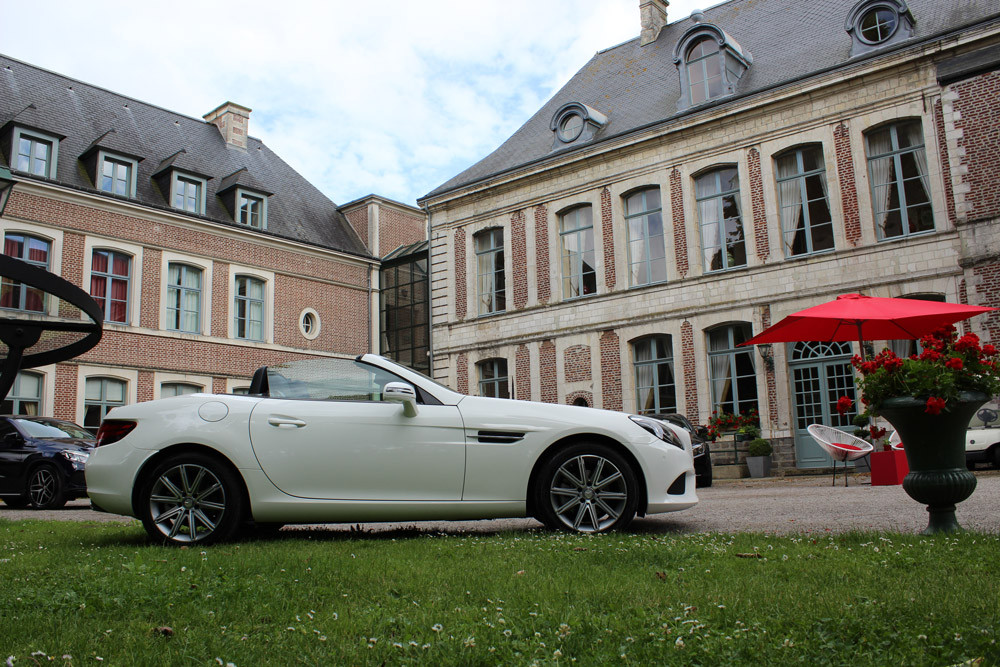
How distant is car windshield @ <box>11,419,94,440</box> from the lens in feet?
41.6

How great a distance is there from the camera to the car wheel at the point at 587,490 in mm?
5523

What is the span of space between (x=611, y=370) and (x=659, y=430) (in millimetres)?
14588

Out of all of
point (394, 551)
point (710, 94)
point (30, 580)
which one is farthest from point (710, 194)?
point (30, 580)

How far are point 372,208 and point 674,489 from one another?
25.8 metres

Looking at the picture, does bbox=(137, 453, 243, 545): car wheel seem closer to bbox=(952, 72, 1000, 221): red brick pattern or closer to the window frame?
bbox=(952, 72, 1000, 221): red brick pattern

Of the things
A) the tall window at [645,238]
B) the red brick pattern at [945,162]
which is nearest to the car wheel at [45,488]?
the tall window at [645,238]

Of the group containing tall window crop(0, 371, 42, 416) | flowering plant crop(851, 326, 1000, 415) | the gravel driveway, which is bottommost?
the gravel driveway

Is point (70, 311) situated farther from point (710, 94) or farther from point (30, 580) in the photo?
point (30, 580)

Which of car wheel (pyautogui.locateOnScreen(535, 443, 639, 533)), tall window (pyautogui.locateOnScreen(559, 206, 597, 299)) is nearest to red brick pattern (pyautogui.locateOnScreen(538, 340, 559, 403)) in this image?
tall window (pyautogui.locateOnScreen(559, 206, 597, 299))

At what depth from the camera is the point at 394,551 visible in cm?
470

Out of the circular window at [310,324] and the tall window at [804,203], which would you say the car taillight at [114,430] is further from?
the circular window at [310,324]

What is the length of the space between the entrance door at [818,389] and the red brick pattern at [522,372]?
6826 millimetres

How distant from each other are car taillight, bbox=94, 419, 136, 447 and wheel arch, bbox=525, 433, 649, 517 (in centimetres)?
268

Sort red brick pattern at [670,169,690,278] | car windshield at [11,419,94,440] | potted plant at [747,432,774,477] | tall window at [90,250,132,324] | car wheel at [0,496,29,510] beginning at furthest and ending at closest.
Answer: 1. tall window at [90,250,132,324]
2. red brick pattern at [670,169,690,278]
3. potted plant at [747,432,774,477]
4. car windshield at [11,419,94,440]
5. car wheel at [0,496,29,510]
